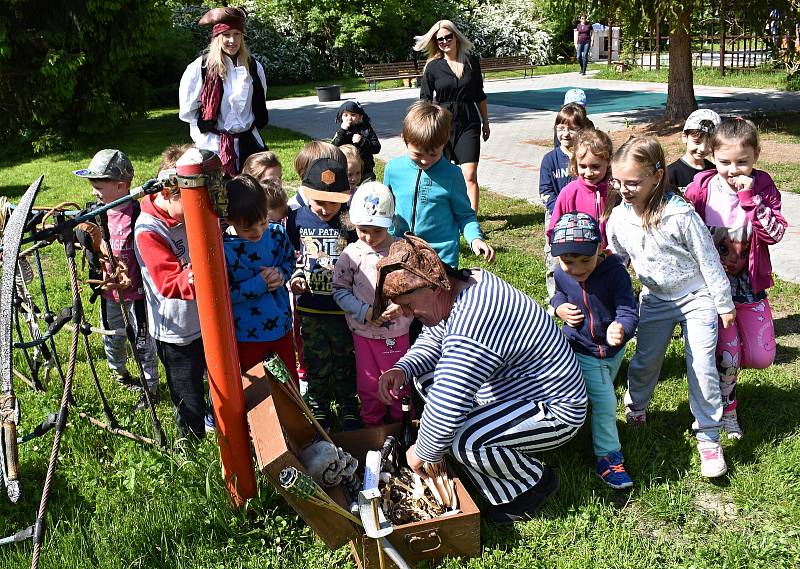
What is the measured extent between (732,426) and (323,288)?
217 cm

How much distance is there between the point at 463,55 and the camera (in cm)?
734

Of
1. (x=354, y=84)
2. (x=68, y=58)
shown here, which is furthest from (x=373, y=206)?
(x=354, y=84)

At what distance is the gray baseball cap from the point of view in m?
3.85

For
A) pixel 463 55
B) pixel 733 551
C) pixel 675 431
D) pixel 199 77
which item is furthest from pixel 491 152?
pixel 733 551

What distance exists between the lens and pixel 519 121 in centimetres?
1603

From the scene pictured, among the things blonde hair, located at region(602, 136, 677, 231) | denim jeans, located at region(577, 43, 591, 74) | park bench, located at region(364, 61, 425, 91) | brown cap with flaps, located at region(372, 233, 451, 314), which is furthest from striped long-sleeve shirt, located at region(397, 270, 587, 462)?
denim jeans, located at region(577, 43, 591, 74)

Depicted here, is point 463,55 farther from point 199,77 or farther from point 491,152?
point 491,152

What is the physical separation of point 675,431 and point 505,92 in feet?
64.5

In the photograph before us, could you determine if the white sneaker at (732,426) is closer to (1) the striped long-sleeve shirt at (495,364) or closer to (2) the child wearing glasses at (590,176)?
(1) the striped long-sleeve shirt at (495,364)

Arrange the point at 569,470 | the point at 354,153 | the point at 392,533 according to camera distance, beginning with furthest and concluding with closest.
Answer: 1. the point at 354,153
2. the point at 569,470
3. the point at 392,533

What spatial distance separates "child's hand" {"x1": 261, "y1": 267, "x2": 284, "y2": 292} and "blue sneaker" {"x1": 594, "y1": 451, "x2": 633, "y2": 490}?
171 cm

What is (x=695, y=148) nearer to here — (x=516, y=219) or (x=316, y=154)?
(x=316, y=154)

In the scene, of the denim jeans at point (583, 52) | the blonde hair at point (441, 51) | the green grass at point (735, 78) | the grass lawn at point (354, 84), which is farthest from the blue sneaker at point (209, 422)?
the denim jeans at point (583, 52)

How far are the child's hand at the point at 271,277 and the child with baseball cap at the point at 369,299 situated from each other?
38cm
